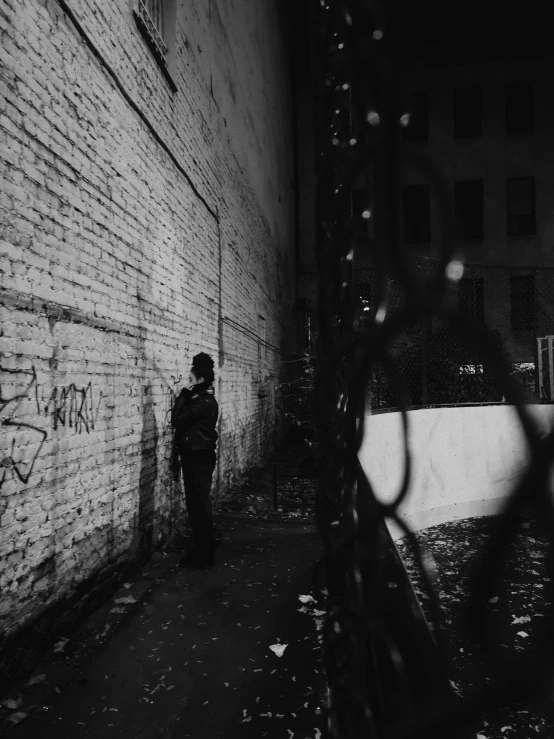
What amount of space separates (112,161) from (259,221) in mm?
8033

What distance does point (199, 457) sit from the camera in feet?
15.8

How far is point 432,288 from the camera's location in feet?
1.49

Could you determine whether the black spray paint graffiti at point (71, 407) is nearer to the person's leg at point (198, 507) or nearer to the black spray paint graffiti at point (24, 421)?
the black spray paint graffiti at point (24, 421)

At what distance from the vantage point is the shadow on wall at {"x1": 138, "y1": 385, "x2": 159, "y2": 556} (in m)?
4.71

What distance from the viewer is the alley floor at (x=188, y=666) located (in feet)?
8.36

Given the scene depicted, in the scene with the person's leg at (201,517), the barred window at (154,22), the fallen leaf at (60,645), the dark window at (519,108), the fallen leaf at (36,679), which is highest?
the dark window at (519,108)

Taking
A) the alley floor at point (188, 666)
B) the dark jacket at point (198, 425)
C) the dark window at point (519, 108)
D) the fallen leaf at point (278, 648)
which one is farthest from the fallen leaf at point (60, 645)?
the dark window at point (519, 108)

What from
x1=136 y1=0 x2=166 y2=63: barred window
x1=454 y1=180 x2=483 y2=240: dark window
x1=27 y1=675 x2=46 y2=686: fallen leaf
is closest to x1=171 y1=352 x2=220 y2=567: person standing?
x1=27 y1=675 x2=46 y2=686: fallen leaf

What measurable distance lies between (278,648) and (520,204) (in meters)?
20.0

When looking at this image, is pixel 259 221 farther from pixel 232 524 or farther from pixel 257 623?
pixel 257 623

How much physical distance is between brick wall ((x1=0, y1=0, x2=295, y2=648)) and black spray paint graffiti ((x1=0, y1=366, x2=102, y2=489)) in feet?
0.04

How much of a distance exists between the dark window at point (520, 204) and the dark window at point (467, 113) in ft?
7.94

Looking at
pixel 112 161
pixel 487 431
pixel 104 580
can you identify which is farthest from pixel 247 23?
pixel 104 580

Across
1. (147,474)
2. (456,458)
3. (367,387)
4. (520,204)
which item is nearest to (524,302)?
(456,458)
